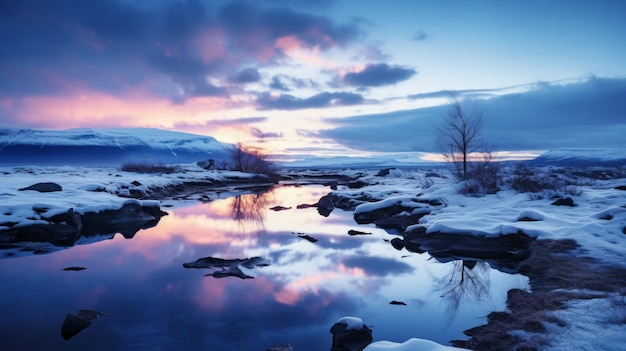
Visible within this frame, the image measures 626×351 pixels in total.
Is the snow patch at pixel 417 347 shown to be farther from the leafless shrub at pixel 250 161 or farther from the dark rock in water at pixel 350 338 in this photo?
the leafless shrub at pixel 250 161

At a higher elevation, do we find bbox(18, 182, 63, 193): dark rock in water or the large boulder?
bbox(18, 182, 63, 193): dark rock in water

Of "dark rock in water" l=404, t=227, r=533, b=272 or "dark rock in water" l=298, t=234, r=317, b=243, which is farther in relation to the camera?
"dark rock in water" l=298, t=234, r=317, b=243

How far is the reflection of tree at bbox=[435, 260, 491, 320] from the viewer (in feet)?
29.9

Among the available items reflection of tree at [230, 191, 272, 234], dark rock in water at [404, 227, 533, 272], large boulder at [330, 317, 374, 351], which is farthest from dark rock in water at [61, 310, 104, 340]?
reflection of tree at [230, 191, 272, 234]

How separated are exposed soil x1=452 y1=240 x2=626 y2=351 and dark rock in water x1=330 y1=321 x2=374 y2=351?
63.7 inches

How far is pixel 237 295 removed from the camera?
373 inches

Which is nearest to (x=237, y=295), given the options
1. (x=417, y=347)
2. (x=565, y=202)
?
(x=417, y=347)

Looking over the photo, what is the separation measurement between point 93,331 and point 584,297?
382 inches

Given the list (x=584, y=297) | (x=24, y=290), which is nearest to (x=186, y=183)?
(x=24, y=290)

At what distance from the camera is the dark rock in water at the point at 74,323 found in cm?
717

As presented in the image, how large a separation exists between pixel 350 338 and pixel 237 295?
12.4 feet

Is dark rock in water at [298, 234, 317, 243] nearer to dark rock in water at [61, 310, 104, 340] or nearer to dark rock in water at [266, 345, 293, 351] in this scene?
dark rock in water at [61, 310, 104, 340]

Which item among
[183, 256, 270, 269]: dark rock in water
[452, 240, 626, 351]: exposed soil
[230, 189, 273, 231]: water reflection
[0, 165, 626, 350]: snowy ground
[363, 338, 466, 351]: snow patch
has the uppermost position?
[0, 165, 626, 350]: snowy ground

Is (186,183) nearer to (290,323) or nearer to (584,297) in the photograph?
(290,323)
